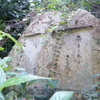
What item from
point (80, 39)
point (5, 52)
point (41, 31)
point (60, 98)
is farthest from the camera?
point (5, 52)

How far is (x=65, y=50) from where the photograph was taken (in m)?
1.99

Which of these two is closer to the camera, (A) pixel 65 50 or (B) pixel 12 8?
(A) pixel 65 50

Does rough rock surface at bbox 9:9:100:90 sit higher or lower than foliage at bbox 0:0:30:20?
lower

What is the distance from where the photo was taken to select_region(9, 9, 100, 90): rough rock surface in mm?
1807

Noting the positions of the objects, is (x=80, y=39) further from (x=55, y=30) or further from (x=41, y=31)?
(x=41, y=31)

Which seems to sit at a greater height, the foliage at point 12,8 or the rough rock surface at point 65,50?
the foliage at point 12,8

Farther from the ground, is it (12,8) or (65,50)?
(12,8)

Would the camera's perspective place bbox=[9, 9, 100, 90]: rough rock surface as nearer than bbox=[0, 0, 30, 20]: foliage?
Yes

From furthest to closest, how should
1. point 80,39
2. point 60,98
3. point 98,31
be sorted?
point 80,39
point 98,31
point 60,98

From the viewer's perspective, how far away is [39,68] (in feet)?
6.86

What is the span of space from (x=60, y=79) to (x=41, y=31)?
84cm

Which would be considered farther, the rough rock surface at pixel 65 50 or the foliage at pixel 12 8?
the foliage at pixel 12 8

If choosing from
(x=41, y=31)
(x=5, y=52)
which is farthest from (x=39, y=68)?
(x=5, y=52)

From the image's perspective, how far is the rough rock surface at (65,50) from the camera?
181 centimetres
